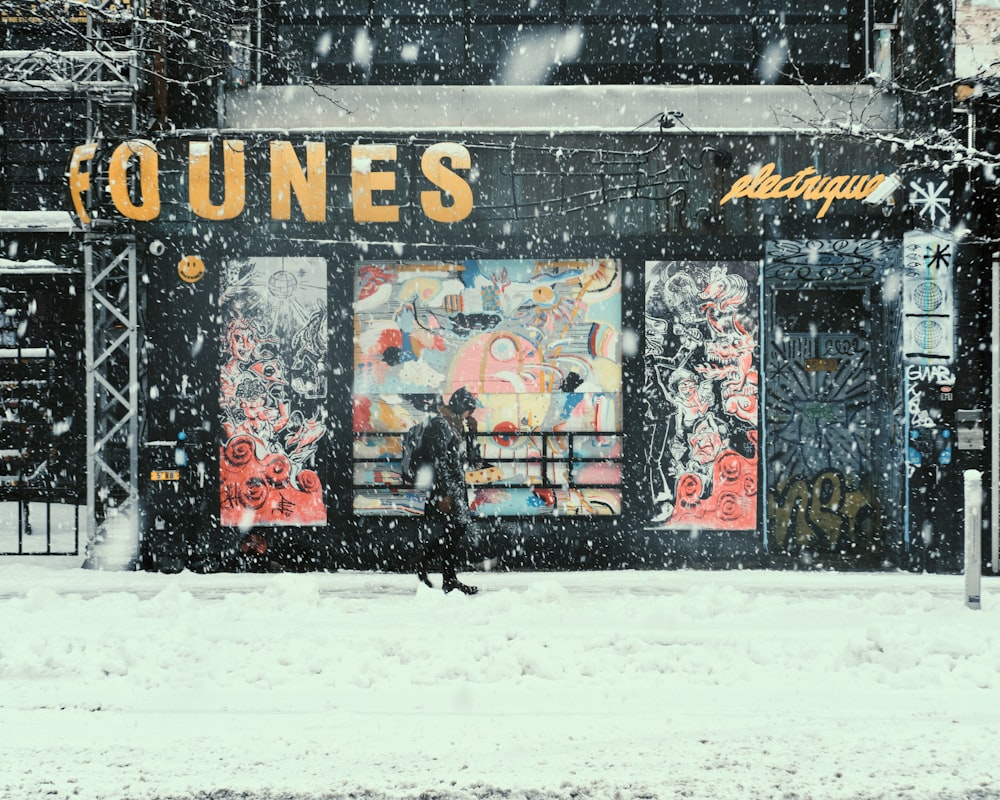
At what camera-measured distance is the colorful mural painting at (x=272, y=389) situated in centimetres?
1174

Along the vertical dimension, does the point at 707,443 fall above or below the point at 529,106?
below

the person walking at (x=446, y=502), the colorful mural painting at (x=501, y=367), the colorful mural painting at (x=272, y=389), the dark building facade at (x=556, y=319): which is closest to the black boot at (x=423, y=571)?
the person walking at (x=446, y=502)

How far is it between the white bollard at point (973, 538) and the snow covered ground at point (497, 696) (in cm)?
19

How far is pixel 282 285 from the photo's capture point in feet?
38.9

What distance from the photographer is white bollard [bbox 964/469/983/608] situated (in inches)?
348

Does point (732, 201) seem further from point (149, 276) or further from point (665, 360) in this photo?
point (149, 276)

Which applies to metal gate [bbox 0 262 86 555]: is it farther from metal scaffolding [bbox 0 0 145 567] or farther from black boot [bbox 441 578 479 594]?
black boot [bbox 441 578 479 594]

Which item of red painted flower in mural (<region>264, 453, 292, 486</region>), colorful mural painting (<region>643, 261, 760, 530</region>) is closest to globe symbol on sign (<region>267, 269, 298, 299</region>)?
red painted flower in mural (<region>264, 453, 292, 486</region>)

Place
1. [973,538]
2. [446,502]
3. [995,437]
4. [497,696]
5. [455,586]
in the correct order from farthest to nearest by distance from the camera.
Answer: [995,437]
[455,586]
[446,502]
[973,538]
[497,696]

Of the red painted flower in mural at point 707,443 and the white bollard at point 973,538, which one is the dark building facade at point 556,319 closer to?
the red painted flower in mural at point 707,443

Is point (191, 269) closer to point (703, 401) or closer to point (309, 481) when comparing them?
point (309, 481)

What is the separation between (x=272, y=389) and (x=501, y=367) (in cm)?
296

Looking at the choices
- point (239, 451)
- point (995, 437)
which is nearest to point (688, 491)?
point (995, 437)

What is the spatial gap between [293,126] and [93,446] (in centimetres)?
483
